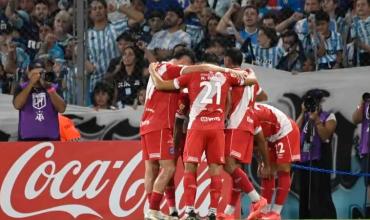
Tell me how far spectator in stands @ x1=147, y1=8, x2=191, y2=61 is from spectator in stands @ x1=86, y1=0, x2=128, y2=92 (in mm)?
505

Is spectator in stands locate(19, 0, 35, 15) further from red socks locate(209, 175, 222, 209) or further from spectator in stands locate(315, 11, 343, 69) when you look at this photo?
red socks locate(209, 175, 222, 209)

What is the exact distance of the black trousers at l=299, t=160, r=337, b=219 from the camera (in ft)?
41.0

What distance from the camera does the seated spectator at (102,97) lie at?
502 inches

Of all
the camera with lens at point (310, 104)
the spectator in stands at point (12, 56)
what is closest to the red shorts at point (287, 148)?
the camera with lens at point (310, 104)

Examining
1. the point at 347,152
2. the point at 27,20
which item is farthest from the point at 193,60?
the point at 27,20

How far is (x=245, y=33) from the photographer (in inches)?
536

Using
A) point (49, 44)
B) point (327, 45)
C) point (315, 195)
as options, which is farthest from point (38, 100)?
point (327, 45)

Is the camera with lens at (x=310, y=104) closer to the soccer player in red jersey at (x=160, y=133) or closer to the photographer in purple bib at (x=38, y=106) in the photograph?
the soccer player in red jersey at (x=160, y=133)

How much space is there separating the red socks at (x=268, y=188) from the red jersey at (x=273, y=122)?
0.48m

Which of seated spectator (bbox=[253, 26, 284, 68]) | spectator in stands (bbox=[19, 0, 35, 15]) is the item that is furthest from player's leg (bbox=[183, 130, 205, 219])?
spectator in stands (bbox=[19, 0, 35, 15])

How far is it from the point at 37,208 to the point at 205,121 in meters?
2.65

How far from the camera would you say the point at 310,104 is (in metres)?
12.4

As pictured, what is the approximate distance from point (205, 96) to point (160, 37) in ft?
12.4

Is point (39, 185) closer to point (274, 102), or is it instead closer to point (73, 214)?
point (73, 214)
